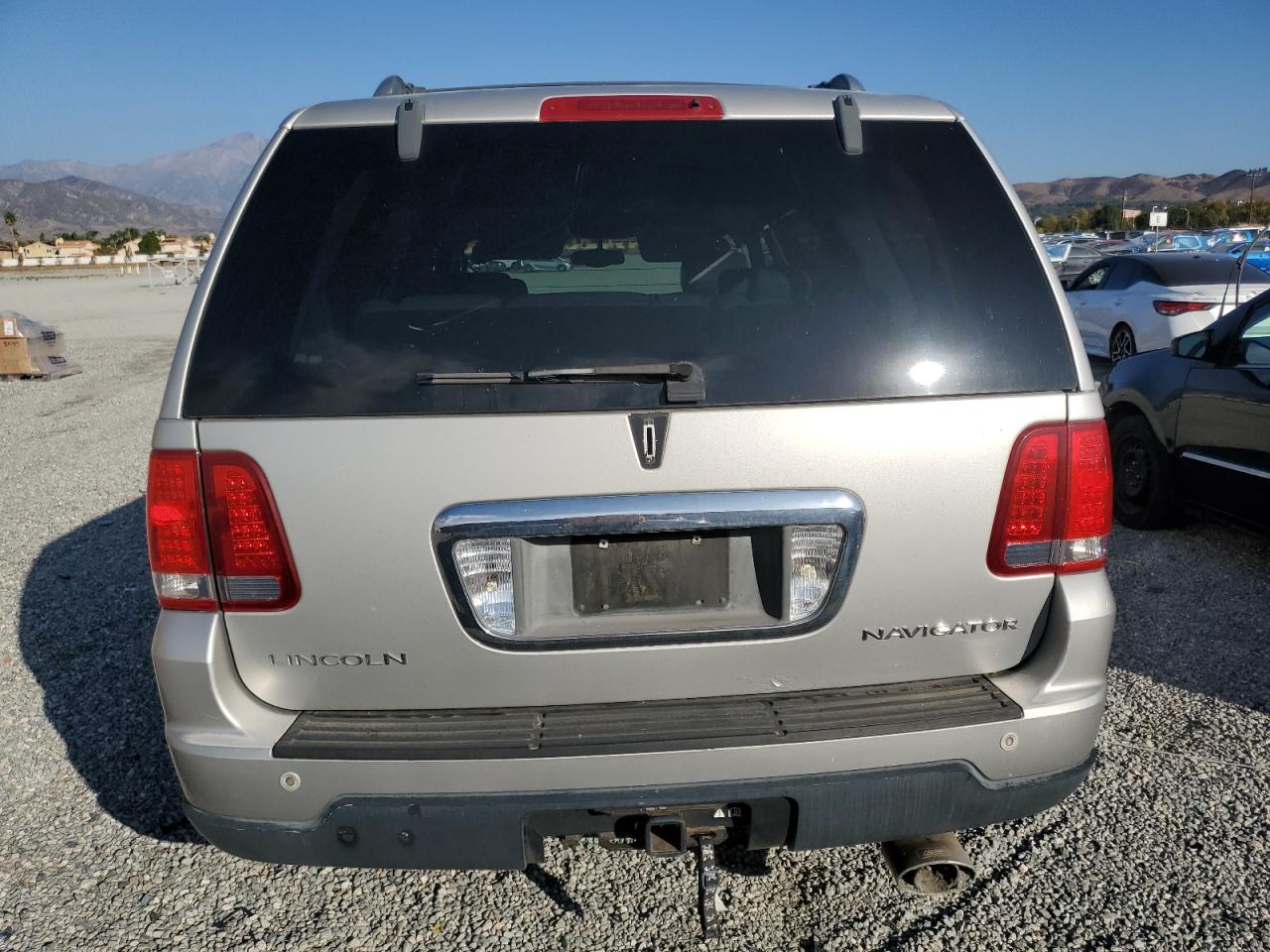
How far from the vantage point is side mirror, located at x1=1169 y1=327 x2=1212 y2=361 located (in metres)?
5.31

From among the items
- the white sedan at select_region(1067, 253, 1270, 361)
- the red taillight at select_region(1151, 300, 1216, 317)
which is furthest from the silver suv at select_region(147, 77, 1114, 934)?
the red taillight at select_region(1151, 300, 1216, 317)

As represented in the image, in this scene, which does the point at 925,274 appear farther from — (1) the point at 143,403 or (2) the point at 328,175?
(1) the point at 143,403

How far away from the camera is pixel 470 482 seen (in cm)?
197

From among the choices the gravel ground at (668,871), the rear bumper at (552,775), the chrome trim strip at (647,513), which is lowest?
the gravel ground at (668,871)

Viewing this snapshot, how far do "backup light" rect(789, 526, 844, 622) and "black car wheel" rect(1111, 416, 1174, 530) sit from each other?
14.9ft

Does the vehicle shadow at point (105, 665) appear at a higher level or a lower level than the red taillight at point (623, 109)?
lower

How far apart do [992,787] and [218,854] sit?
2.25 metres

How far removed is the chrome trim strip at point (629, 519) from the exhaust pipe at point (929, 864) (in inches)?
30.6

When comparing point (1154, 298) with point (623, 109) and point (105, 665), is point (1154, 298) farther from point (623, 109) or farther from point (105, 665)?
point (105, 665)

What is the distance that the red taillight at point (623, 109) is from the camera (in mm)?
2268

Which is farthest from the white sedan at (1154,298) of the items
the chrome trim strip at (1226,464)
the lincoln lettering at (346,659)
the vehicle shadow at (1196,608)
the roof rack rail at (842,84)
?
the lincoln lettering at (346,659)

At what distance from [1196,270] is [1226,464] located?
7.69 metres

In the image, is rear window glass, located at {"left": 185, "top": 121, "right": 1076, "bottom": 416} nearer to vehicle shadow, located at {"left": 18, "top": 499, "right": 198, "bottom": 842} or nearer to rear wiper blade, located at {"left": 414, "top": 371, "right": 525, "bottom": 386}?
rear wiper blade, located at {"left": 414, "top": 371, "right": 525, "bottom": 386}

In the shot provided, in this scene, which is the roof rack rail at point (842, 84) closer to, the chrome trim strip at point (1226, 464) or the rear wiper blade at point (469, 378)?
the rear wiper blade at point (469, 378)
